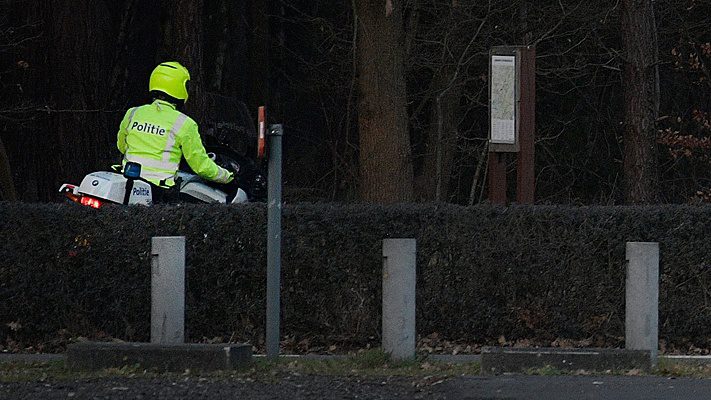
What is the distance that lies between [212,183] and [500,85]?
8.16ft

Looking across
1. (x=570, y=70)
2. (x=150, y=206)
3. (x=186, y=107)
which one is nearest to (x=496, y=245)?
(x=150, y=206)

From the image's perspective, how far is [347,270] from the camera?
1042 centimetres

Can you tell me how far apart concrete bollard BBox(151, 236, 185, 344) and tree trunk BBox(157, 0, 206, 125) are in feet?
24.8

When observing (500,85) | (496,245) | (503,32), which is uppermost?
(503,32)

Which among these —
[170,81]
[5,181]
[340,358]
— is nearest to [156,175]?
[170,81]

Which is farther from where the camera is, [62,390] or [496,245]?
[496,245]

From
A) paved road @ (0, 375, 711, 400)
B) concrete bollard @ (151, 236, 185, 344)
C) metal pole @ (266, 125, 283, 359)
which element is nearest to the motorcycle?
concrete bollard @ (151, 236, 185, 344)

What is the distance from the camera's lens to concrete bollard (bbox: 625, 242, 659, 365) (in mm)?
9359

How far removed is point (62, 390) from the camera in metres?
7.91

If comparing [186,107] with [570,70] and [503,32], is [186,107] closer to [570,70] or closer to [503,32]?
[503,32]

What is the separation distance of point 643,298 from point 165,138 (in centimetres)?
376

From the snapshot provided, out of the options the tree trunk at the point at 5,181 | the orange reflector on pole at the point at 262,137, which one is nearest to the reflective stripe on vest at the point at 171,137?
→ the orange reflector on pole at the point at 262,137

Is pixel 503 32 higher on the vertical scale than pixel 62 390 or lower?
higher

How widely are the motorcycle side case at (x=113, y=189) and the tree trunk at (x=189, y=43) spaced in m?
5.93
